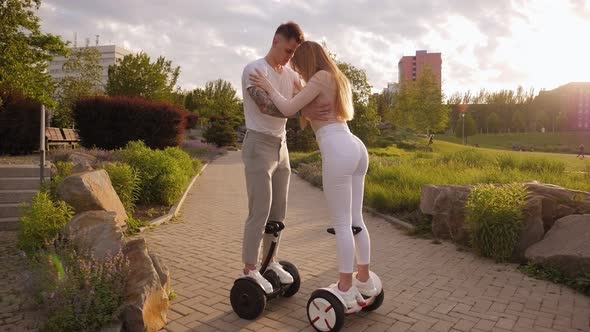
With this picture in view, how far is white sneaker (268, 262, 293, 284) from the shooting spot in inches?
151

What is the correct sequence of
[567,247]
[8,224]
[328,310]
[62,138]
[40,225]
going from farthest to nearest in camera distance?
[62,138]
[8,224]
[40,225]
[567,247]
[328,310]

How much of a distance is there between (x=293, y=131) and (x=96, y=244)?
28.0 meters

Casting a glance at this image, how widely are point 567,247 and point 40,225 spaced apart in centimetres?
575

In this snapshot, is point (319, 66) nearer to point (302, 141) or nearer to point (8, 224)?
point (8, 224)

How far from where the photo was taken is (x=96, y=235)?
4.27 meters

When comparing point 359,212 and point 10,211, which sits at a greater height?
point 359,212

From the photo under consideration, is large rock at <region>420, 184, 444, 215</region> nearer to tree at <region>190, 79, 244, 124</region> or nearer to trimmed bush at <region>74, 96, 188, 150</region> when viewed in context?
trimmed bush at <region>74, 96, 188, 150</region>

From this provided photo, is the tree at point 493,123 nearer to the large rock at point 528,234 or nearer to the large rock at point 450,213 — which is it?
the large rock at point 450,213

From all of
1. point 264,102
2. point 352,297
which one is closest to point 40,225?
point 264,102

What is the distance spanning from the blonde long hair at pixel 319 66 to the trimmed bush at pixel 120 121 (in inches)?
509

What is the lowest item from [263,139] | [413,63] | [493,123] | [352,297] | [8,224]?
[8,224]

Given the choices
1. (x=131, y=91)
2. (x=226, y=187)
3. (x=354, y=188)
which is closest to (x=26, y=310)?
(x=354, y=188)

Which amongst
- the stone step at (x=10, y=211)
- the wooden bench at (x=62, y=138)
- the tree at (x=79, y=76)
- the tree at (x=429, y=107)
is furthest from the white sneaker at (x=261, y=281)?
the tree at (x=429, y=107)

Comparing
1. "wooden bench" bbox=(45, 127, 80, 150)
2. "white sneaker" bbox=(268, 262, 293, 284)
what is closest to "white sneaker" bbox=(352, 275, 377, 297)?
"white sneaker" bbox=(268, 262, 293, 284)
